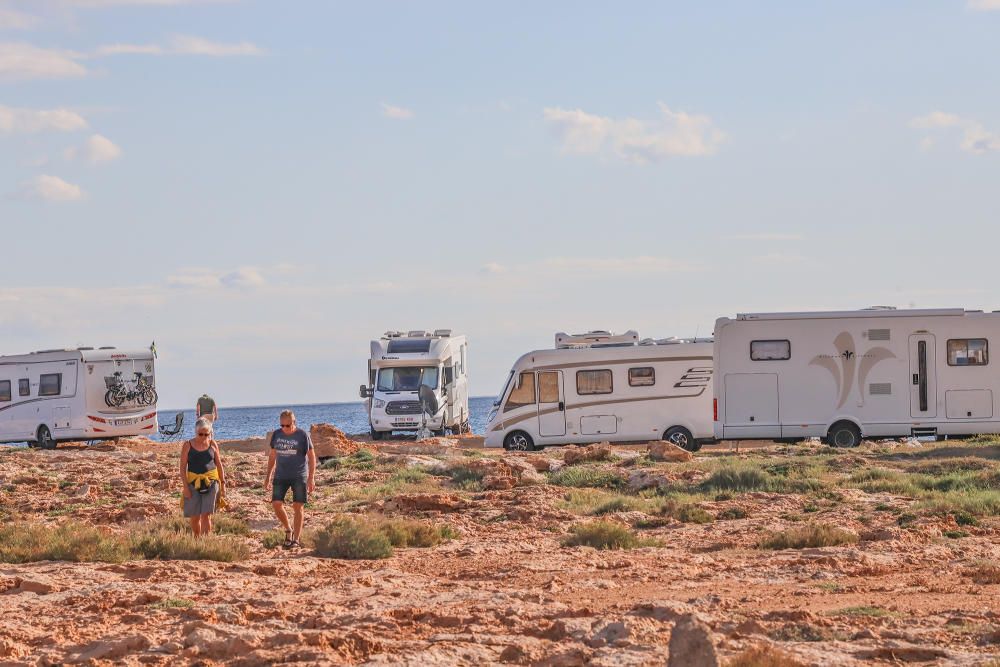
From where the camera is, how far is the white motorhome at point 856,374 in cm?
2553

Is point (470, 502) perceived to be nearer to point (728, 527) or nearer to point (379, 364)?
point (728, 527)

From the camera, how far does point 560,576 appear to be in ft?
39.1

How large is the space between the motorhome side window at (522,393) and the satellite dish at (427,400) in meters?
7.12

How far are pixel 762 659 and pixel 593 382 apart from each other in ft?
69.7

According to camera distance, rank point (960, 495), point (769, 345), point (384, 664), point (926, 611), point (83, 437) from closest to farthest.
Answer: point (384, 664) → point (926, 611) → point (960, 495) → point (769, 345) → point (83, 437)

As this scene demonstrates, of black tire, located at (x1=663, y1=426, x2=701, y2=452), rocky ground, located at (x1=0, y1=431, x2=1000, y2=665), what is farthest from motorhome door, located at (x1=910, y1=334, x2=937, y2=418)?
black tire, located at (x1=663, y1=426, x2=701, y2=452)

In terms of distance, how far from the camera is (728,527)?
15.8m

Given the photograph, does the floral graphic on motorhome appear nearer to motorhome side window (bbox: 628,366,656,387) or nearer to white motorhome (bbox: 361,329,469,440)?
motorhome side window (bbox: 628,366,656,387)

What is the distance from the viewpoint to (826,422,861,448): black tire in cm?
2594

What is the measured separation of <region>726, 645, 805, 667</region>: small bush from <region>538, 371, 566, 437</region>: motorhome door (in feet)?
68.7

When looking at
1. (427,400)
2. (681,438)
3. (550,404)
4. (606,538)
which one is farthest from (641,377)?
(606,538)

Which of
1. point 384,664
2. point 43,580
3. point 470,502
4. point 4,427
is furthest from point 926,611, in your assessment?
point 4,427

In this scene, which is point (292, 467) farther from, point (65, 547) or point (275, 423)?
point (275, 423)

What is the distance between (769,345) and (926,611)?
16.6 meters
